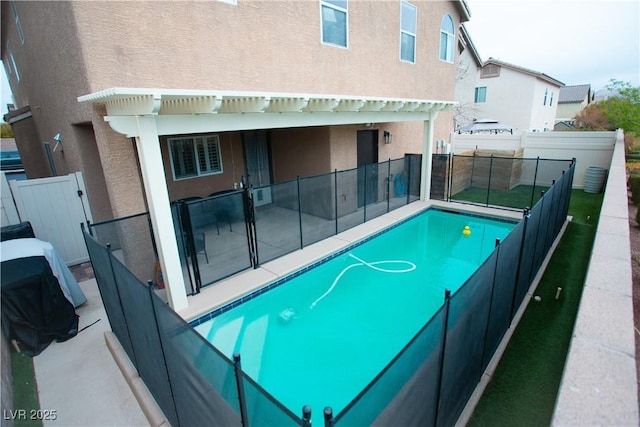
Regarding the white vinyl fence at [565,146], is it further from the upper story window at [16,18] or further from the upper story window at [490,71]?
the upper story window at [16,18]

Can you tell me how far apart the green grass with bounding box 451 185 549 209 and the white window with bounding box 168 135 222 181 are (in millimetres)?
8842

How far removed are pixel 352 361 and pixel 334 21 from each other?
8.83 m

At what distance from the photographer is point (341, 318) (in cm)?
596

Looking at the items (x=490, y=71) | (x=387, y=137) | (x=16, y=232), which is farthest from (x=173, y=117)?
(x=490, y=71)

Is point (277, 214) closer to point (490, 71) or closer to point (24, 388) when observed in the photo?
point (24, 388)

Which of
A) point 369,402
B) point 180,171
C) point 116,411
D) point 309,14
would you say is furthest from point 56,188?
point 369,402

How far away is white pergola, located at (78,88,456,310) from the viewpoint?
14.9 ft

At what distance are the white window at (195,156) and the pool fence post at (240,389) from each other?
8188 mm

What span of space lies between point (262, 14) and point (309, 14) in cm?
153

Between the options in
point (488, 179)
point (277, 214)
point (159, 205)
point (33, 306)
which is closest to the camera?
point (33, 306)

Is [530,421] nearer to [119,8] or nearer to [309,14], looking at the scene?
[119,8]

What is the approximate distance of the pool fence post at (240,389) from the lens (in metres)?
2.10

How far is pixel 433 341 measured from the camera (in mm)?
2570

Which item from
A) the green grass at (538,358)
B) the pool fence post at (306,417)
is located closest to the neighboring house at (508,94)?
the green grass at (538,358)
